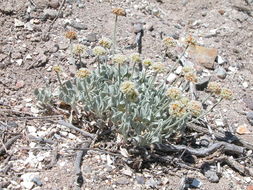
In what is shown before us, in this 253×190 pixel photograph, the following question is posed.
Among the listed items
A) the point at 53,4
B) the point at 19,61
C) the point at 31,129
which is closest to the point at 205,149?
the point at 31,129

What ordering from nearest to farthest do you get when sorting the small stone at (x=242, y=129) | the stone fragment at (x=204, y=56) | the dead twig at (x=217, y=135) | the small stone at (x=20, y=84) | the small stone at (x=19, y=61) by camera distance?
the dead twig at (x=217, y=135) → the small stone at (x=20, y=84) → the small stone at (x=242, y=129) → the small stone at (x=19, y=61) → the stone fragment at (x=204, y=56)

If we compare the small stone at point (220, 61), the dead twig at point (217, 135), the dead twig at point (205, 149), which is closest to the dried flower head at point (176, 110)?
the dead twig at point (205, 149)

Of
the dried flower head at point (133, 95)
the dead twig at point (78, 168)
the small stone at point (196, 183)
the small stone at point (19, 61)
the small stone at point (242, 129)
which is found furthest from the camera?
the small stone at point (19, 61)

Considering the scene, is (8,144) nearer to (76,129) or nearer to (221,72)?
(76,129)

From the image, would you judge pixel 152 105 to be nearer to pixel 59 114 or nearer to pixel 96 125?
pixel 96 125

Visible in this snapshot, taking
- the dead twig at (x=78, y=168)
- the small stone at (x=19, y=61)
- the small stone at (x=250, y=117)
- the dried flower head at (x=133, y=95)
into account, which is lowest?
the dead twig at (x=78, y=168)

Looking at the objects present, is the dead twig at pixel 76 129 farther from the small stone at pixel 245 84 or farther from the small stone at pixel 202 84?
the small stone at pixel 245 84

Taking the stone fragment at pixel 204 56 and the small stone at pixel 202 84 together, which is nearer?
the small stone at pixel 202 84

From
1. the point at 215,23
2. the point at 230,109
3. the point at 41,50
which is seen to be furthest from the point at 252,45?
the point at 41,50

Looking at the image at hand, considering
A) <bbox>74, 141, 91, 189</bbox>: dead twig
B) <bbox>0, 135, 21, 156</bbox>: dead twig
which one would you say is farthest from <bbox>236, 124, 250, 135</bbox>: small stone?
<bbox>0, 135, 21, 156</bbox>: dead twig
